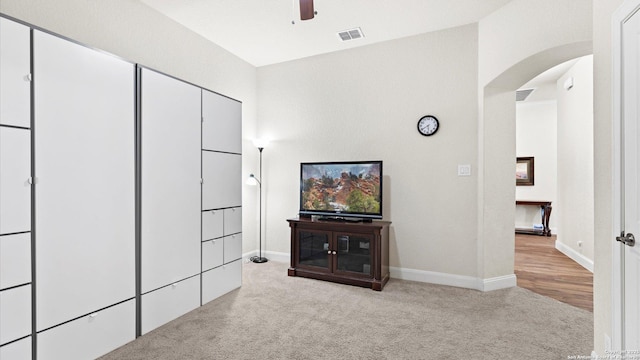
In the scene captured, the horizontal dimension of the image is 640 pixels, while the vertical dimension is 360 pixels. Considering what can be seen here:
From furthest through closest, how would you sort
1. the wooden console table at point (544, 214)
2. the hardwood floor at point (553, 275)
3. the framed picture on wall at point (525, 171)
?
1. the framed picture on wall at point (525, 171)
2. the wooden console table at point (544, 214)
3. the hardwood floor at point (553, 275)

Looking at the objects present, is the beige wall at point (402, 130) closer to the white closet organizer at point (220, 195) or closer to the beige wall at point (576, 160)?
the white closet organizer at point (220, 195)

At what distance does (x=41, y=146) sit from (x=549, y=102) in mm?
8576

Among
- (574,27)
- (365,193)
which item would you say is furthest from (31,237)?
(574,27)

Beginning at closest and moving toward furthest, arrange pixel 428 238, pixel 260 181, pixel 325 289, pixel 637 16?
1. pixel 637 16
2. pixel 325 289
3. pixel 428 238
4. pixel 260 181

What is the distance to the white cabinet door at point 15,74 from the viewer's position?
1.70m

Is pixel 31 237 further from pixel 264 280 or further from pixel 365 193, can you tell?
pixel 365 193

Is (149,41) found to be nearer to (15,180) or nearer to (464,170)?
(15,180)

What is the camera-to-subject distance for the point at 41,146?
1879 mm

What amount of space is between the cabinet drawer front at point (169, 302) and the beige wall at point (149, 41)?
Answer: 5.48 ft

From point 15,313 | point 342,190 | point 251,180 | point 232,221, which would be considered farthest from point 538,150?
point 15,313

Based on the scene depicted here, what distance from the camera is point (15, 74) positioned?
1754 mm

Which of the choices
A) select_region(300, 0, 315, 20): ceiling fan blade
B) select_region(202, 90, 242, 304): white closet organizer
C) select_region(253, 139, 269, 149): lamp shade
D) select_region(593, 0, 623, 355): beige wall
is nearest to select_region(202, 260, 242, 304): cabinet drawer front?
select_region(202, 90, 242, 304): white closet organizer

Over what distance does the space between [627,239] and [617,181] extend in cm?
30

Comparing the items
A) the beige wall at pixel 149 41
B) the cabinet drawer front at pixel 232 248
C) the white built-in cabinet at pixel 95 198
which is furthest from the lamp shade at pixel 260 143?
the cabinet drawer front at pixel 232 248
